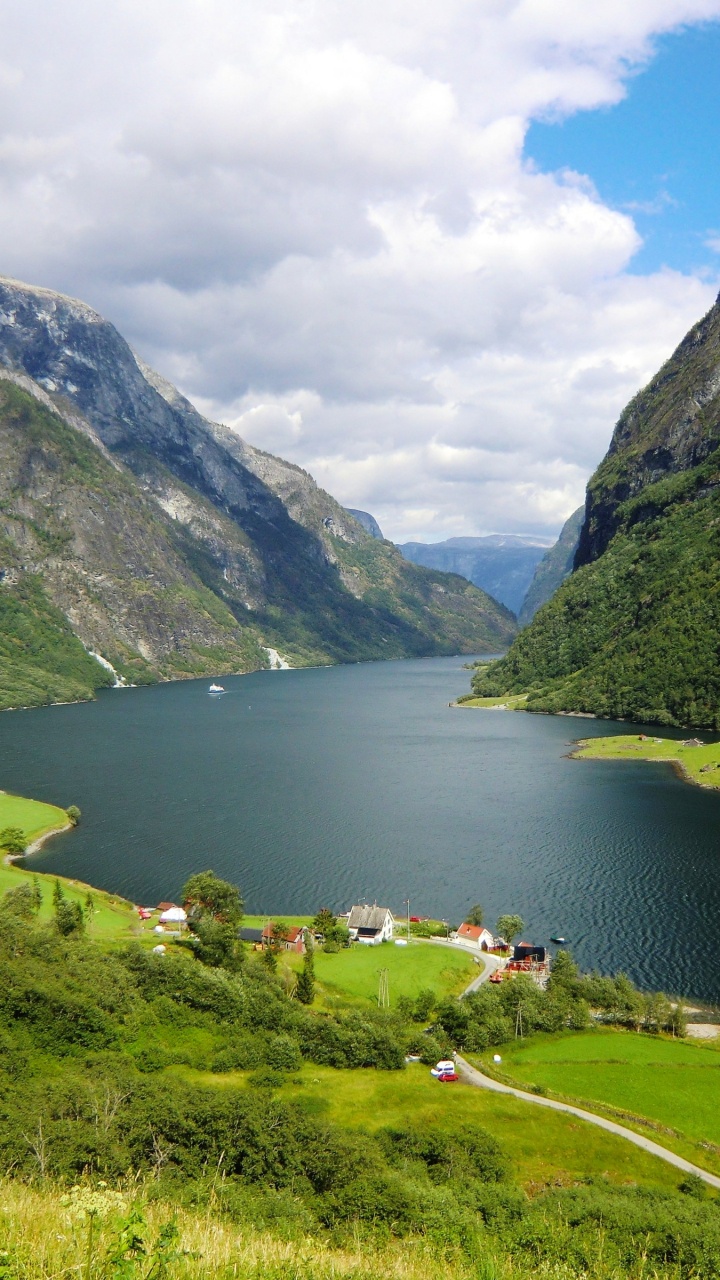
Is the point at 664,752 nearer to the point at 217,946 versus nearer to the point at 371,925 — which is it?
the point at 371,925

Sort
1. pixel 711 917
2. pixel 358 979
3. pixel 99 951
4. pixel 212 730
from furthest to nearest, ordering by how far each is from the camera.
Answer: pixel 212 730 → pixel 711 917 → pixel 358 979 → pixel 99 951

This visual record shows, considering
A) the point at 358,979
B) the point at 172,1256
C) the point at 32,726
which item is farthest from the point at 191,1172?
the point at 32,726

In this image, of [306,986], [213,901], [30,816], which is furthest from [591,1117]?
[30,816]

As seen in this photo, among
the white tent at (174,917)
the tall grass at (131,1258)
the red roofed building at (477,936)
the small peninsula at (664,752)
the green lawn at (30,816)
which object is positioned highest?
the tall grass at (131,1258)

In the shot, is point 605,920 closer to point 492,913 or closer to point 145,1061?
point 492,913

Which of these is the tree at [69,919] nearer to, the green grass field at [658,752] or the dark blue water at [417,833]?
the dark blue water at [417,833]

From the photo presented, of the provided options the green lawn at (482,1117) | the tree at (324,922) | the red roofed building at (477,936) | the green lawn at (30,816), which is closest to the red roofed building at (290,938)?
the tree at (324,922)

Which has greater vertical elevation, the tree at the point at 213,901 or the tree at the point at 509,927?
the tree at the point at 213,901
